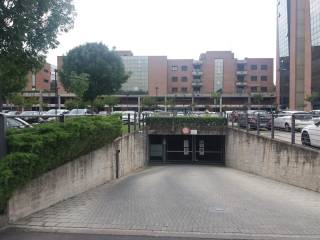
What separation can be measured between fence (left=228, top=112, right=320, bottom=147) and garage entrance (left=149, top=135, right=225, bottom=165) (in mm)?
4050

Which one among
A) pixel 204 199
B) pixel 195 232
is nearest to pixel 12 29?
pixel 195 232

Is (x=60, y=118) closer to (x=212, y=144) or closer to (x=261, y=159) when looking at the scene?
(x=261, y=159)

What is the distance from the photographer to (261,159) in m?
21.1

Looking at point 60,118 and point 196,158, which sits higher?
point 60,118

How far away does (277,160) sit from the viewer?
59.2 feet

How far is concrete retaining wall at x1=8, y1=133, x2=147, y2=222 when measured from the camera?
8398 mm

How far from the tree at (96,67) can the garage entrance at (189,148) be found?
11.4 m

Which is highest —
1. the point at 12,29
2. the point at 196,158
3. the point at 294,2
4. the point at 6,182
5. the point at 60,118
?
the point at 294,2

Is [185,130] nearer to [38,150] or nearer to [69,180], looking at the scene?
[69,180]

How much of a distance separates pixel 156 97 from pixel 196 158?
234 feet

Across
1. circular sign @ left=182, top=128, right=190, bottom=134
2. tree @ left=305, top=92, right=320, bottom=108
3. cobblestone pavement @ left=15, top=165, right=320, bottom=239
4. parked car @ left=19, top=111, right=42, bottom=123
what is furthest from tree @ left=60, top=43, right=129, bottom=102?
tree @ left=305, top=92, right=320, bottom=108

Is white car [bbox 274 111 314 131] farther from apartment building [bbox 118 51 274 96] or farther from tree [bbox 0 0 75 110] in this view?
apartment building [bbox 118 51 274 96]

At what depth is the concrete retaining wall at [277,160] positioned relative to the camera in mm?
14180

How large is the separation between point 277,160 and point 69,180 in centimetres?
995
